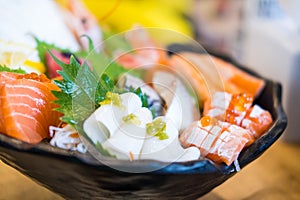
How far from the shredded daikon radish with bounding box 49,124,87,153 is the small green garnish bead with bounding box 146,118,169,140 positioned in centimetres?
8

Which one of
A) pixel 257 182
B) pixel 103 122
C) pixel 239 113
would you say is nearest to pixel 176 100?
pixel 239 113

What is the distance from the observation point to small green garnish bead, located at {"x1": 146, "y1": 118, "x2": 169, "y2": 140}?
611 mm

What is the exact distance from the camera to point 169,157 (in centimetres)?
61

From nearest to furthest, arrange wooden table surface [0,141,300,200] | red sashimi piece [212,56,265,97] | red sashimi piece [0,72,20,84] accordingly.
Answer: red sashimi piece [0,72,20,84], wooden table surface [0,141,300,200], red sashimi piece [212,56,265,97]

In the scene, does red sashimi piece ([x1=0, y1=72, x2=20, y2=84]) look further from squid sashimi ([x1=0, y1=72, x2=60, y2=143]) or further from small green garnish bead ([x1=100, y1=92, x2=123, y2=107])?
small green garnish bead ([x1=100, y1=92, x2=123, y2=107])

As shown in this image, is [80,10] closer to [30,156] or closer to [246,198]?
[246,198]

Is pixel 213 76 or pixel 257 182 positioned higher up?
pixel 213 76

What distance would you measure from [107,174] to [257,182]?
0.50 metres

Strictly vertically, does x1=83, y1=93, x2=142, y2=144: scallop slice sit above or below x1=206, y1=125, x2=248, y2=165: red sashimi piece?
above

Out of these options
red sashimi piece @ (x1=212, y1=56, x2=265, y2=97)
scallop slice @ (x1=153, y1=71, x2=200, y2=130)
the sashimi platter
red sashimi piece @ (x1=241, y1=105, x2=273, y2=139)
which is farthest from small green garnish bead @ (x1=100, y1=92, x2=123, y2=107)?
red sashimi piece @ (x1=212, y1=56, x2=265, y2=97)

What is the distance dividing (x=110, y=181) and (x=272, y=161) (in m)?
0.59

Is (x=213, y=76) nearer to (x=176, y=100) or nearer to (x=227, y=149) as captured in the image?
(x=176, y=100)

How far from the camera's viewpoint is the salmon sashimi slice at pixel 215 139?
0.64 meters

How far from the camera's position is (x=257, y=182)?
0.99m
